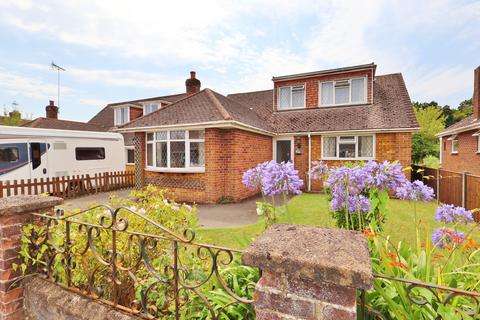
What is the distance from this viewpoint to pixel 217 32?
823 cm

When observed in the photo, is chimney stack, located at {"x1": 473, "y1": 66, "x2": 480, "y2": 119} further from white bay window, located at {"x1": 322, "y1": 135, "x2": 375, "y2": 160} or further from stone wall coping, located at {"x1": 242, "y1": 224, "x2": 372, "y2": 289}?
stone wall coping, located at {"x1": 242, "y1": 224, "x2": 372, "y2": 289}

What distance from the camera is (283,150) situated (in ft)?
45.1

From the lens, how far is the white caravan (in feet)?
32.0

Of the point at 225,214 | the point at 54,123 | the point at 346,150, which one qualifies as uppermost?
the point at 54,123

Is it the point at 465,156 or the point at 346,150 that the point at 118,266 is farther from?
the point at 465,156

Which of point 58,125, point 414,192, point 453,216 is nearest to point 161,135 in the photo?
point 414,192

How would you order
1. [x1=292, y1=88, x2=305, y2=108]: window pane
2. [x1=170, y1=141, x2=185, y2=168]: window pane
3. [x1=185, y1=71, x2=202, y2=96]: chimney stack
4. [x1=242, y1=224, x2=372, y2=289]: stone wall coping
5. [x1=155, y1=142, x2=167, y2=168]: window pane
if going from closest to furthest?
[x1=242, y1=224, x2=372, y2=289]: stone wall coping, [x1=170, y1=141, x2=185, y2=168]: window pane, [x1=155, y1=142, x2=167, y2=168]: window pane, [x1=292, y1=88, x2=305, y2=108]: window pane, [x1=185, y1=71, x2=202, y2=96]: chimney stack

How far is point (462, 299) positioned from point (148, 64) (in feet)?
53.8

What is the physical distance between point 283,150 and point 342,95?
4362mm

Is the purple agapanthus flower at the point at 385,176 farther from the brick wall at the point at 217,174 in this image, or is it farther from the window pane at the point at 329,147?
the window pane at the point at 329,147

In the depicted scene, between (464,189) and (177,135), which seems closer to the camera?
(464,189)

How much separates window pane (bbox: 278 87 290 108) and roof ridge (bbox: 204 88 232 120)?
4659mm

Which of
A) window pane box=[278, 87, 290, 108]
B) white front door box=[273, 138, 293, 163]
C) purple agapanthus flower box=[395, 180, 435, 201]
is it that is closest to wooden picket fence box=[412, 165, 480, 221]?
purple agapanthus flower box=[395, 180, 435, 201]

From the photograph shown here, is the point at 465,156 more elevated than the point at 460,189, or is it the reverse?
the point at 465,156
